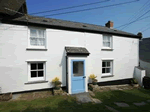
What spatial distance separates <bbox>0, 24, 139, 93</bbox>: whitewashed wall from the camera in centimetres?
552

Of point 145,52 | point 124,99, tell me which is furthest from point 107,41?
point 145,52

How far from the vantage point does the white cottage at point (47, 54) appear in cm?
558

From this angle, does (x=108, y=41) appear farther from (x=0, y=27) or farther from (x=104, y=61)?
(x=0, y=27)

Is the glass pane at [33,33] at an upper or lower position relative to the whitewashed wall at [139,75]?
upper

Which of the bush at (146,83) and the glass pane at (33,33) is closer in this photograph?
the glass pane at (33,33)

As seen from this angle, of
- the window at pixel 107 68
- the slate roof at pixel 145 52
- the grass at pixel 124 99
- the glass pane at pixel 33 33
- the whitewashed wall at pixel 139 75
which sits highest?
the glass pane at pixel 33 33

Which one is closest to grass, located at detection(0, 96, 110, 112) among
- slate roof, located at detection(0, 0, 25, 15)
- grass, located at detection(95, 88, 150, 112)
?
grass, located at detection(95, 88, 150, 112)

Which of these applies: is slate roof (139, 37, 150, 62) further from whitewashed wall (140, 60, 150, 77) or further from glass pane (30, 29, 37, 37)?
glass pane (30, 29, 37, 37)

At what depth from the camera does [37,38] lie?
6332mm

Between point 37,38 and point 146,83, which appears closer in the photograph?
point 37,38

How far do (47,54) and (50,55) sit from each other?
0.80 feet

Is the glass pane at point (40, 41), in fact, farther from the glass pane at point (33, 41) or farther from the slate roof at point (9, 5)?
the slate roof at point (9, 5)

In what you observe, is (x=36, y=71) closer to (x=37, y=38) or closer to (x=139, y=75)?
(x=37, y=38)

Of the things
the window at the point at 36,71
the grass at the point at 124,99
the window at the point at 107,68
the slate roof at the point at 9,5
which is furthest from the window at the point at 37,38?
the window at the point at 107,68
